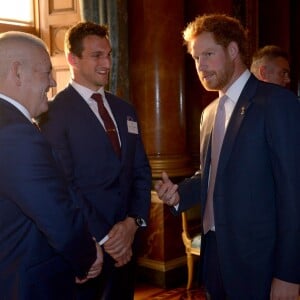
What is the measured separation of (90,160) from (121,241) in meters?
0.42

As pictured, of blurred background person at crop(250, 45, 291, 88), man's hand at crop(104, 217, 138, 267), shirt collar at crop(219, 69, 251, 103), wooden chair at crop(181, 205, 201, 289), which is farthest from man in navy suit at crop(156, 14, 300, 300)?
wooden chair at crop(181, 205, 201, 289)

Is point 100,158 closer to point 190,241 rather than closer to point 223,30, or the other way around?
point 223,30

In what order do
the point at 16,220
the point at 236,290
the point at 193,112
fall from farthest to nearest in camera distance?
the point at 193,112 < the point at 236,290 < the point at 16,220

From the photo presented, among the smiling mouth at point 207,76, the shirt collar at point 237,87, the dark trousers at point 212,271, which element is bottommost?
the dark trousers at point 212,271

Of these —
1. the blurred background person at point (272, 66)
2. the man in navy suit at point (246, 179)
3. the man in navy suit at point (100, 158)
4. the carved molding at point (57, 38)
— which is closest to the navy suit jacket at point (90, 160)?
the man in navy suit at point (100, 158)

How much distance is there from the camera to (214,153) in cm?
196

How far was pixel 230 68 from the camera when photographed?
6.31 ft

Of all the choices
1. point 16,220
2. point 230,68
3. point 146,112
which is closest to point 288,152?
point 230,68

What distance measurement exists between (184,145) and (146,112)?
1.49ft

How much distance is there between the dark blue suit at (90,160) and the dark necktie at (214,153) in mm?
538

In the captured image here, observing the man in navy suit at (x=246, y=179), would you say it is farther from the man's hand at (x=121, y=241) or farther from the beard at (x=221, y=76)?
the man's hand at (x=121, y=241)

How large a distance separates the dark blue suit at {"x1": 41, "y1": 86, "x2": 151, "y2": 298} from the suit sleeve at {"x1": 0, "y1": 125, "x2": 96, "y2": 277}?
59cm

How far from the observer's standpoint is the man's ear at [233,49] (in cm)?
194

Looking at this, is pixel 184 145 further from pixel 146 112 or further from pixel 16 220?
pixel 16 220
